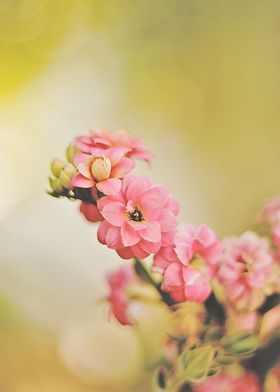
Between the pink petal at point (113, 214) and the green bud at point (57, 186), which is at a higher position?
the green bud at point (57, 186)

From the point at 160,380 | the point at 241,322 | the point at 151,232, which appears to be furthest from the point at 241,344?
the point at 151,232

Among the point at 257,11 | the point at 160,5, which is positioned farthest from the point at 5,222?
the point at 257,11

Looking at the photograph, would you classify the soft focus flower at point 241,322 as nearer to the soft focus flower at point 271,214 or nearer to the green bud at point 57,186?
the soft focus flower at point 271,214

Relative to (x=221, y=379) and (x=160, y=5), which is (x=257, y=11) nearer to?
(x=160, y=5)

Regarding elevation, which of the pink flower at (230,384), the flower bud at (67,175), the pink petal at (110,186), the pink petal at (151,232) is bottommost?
the pink flower at (230,384)

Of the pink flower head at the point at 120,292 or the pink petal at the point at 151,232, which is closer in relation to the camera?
the pink petal at the point at 151,232

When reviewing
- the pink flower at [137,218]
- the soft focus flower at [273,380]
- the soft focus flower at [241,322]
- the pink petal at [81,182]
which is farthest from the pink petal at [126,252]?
the soft focus flower at [273,380]

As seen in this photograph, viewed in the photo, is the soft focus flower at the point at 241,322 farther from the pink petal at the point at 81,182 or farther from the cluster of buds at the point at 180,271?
the pink petal at the point at 81,182

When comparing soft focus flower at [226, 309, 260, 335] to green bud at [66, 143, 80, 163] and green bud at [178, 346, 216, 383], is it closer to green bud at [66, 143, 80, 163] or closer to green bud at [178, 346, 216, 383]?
green bud at [178, 346, 216, 383]

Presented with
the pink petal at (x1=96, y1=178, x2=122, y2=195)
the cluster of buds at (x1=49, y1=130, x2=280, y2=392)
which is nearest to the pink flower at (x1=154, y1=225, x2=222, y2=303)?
the cluster of buds at (x1=49, y1=130, x2=280, y2=392)
